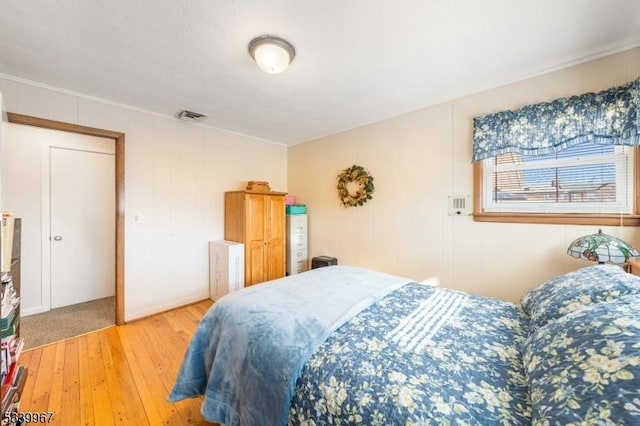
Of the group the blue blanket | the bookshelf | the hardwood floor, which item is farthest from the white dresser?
the bookshelf

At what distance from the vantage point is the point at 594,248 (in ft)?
5.38

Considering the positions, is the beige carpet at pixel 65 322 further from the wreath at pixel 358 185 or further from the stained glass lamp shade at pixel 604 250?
the stained glass lamp shade at pixel 604 250

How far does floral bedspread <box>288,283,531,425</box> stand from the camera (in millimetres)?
792

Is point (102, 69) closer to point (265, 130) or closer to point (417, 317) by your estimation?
point (265, 130)

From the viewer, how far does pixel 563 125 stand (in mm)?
2020

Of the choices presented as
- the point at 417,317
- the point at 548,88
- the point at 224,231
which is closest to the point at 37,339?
the point at 224,231

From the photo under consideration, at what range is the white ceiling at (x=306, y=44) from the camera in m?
1.49

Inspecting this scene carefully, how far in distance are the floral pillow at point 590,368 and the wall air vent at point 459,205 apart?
5.49 ft

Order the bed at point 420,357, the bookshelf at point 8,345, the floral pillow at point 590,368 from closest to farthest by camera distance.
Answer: the floral pillow at point 590,368 < the bed at point 420,357 < the bookshelf at point 8,345

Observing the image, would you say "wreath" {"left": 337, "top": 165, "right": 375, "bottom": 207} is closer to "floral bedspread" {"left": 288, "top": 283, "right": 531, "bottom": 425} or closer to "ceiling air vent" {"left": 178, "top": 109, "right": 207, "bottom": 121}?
"ceiling air vent" {"left": 178, "top": 109, "right": 207, "bottom": 121}

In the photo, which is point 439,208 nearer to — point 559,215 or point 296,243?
point 559,215

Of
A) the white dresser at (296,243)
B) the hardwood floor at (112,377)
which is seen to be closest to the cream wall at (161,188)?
the hardwood floor at (112,377)

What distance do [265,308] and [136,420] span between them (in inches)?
44.1

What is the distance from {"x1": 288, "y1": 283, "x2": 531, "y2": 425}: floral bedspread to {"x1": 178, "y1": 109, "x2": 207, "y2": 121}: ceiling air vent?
2.95 metres
